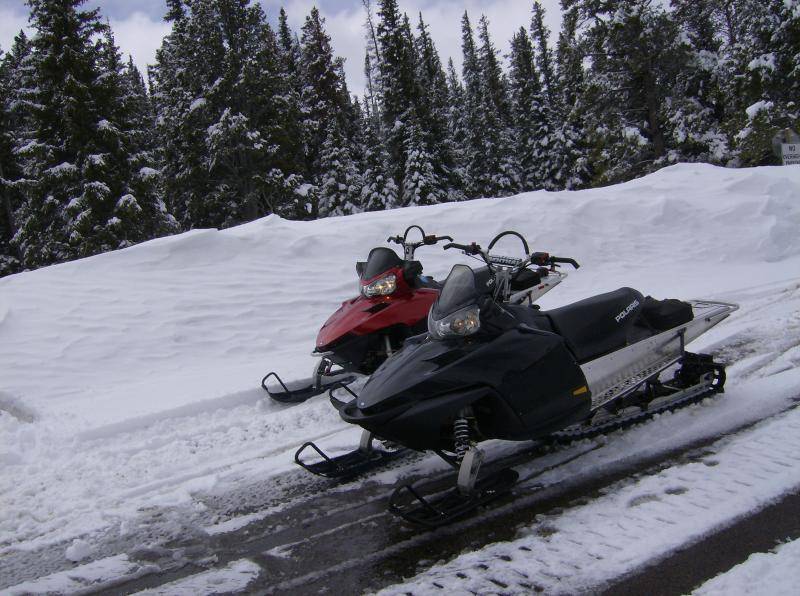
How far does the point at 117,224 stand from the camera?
20.1 meters

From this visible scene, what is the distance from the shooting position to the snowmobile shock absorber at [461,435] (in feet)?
10.6

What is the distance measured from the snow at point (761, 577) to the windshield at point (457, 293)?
1.65 metres

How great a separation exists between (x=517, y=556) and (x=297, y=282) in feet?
22.4

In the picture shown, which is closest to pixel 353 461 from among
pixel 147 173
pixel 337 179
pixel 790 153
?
pixel 790 153

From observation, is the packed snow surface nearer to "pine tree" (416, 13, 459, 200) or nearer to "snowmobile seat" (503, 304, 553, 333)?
"snowmobile seat" (503, 304, 553, 333)

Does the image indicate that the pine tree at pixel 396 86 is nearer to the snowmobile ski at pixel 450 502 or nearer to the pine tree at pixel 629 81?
the pine tree at pixel 629 81

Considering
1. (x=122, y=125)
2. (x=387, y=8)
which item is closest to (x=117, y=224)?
(x=122, y=125)

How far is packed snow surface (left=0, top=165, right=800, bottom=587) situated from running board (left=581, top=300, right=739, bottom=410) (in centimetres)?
37

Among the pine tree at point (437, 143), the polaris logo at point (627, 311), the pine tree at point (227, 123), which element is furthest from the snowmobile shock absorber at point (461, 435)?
the pine tree at point (437, 143)

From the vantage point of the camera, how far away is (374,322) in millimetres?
5191

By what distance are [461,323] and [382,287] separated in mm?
2134

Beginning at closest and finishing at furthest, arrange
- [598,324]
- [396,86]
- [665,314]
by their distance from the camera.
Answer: [598,324], [665,314], [396,86]

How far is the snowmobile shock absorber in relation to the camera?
127 inches

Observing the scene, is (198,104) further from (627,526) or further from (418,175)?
(627,526)
